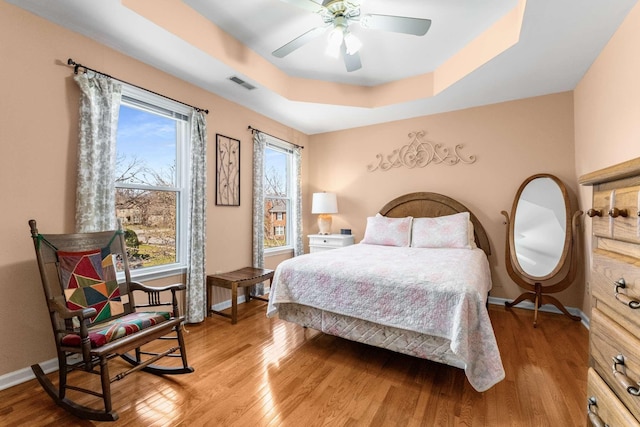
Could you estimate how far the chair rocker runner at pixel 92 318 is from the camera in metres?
1.59

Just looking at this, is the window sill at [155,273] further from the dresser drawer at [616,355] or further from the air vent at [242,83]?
the dresser drawer at [616,355]

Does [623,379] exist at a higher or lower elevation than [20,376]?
higher

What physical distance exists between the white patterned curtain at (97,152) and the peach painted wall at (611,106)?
3.94 meters

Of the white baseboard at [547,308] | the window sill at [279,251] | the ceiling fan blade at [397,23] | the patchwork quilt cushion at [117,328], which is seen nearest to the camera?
the patchwork quilt cushion at [117,328]

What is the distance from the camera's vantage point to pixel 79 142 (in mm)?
2201

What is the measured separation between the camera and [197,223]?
3.05 m

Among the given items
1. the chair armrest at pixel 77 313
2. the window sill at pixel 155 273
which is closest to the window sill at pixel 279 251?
the window sill at pixel 155 273

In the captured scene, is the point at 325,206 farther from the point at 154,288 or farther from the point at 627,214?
the point at 627,214

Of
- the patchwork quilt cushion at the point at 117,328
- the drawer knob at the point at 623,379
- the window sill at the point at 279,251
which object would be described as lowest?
the patchwork quilt cushion at the point at 117,328

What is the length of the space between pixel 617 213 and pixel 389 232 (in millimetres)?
2914

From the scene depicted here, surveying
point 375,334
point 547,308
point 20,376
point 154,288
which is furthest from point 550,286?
point 20,376

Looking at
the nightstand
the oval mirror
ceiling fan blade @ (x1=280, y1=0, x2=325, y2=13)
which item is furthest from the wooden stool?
the oval mirror

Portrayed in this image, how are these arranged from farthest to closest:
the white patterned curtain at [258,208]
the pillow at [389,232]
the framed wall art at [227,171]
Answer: the white patterned curtain at [258,208] < the pillow at [389,232] < the framed wall art at [227,171]

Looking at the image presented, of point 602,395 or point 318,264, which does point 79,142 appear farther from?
point 602,395
